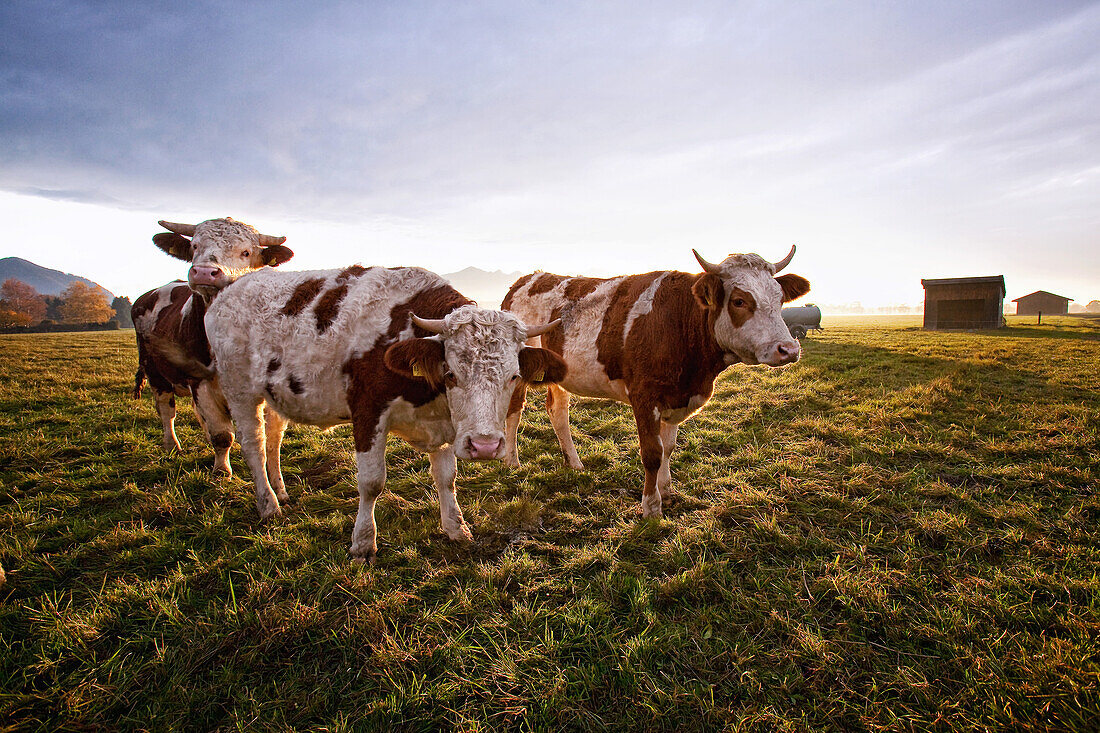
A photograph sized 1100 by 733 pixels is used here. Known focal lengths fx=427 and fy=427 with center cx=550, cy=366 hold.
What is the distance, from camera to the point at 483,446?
2.99 meters

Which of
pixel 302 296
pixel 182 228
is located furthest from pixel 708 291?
pixel 182 228

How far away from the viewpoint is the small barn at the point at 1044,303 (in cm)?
5478

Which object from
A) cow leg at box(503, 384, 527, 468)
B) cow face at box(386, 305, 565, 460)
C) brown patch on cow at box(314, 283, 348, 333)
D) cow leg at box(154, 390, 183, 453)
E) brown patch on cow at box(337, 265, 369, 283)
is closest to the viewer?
cow face at box(386, 305, 565, 460)

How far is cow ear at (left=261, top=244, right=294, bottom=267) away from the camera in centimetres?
591

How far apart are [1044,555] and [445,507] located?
5.02 metres

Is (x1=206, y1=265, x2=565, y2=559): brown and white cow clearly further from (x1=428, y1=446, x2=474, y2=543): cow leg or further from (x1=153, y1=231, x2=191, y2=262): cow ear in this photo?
(x1=153, y1=231, x2=191, y2=262): cow ear

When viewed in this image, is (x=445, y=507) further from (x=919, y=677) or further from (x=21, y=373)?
(x=21, y=373)

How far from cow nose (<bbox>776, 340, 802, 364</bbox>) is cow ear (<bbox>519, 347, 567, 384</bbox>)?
197 cm

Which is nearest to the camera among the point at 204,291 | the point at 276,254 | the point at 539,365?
the point at 539,365

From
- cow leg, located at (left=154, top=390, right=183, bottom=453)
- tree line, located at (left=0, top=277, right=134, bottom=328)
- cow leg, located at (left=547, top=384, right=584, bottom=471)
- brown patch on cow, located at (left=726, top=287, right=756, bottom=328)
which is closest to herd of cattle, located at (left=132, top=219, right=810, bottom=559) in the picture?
brown patch on cow, located at (left=726, top=287, right=756, bottom=328)

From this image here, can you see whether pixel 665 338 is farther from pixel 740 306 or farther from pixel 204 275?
pixel 204 275

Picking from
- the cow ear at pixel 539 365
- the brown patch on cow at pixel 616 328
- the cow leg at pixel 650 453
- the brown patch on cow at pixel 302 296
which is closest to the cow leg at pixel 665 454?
the cow leg at pixel 650 453

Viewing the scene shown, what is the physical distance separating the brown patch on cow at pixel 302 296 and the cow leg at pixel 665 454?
154 inches

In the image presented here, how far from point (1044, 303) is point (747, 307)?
8106 cm
